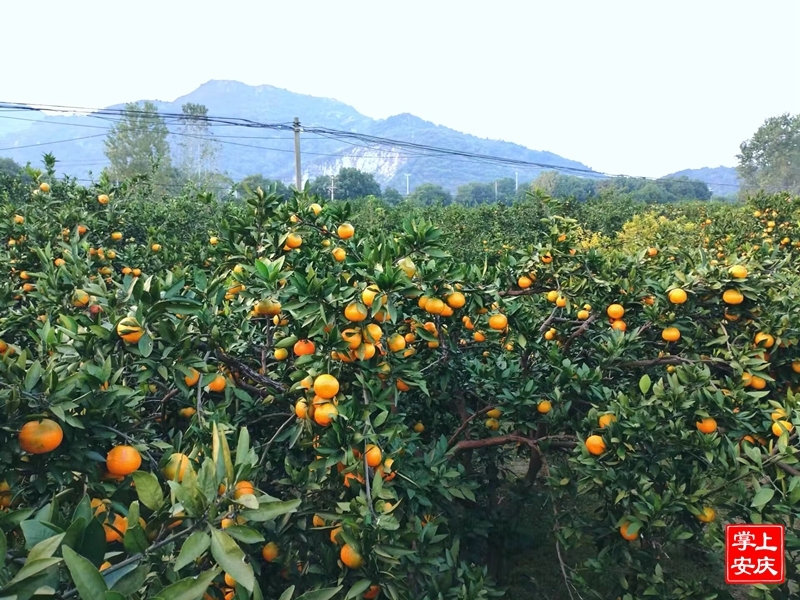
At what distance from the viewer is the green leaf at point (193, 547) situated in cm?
76

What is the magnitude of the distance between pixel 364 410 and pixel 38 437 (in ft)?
2.49

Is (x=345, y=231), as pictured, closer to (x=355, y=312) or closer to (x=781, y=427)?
(x=355, y=312)

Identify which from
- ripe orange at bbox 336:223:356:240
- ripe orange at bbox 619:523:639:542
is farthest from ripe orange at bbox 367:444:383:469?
ripe orange at bbox 336:223:356:240

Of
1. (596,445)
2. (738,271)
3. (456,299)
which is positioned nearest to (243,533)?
(456,299)

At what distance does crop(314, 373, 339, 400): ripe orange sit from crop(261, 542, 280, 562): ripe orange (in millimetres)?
410

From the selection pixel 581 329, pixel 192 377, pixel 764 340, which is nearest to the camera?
pixel 192 377

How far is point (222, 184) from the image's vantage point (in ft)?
152

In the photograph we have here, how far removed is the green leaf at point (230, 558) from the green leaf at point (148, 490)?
14 cm

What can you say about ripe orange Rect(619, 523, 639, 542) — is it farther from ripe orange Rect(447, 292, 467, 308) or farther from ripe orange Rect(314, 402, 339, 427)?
ripe orange Rect(314, 402, 339, 427)

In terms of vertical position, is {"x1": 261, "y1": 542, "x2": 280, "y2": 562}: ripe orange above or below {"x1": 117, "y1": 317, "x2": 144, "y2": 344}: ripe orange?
below

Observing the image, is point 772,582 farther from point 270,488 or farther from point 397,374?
point 270,488

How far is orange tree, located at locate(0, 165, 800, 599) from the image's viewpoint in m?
0.98

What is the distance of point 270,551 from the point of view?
1.42m

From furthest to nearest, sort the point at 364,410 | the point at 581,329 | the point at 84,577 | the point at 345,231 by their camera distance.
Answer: the point at 581,329 < the point at 345,231 < the point at 364,410 < the point at 84,577
